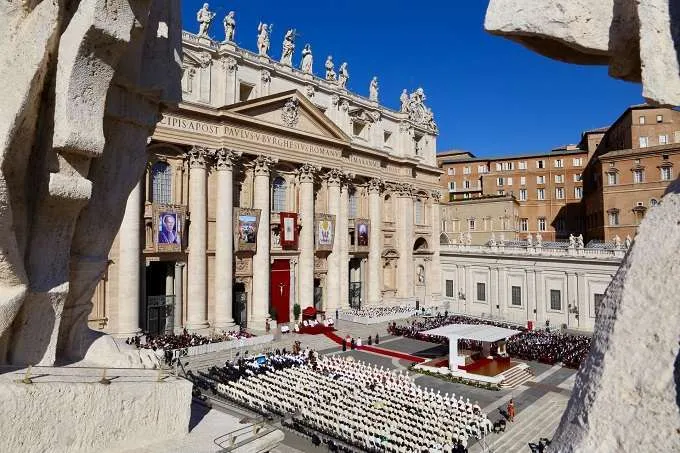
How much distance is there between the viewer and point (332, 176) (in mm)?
35562

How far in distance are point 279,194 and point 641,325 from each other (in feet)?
106

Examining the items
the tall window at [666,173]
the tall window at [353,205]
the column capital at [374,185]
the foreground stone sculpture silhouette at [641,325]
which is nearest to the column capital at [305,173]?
the tall window at [353,205]

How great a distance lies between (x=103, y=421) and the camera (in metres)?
4.51

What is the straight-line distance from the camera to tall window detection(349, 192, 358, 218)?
1550 inches

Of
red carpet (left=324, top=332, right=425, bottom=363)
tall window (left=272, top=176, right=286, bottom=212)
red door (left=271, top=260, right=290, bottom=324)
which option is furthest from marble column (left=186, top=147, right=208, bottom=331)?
red carpet (left=324, top=332, right=425, bottom=363)

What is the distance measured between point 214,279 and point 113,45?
83.0ft

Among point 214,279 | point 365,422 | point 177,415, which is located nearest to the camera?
point 177,415


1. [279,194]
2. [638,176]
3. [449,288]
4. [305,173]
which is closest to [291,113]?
[305,173]

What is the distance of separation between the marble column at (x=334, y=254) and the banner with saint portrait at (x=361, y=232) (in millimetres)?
2283

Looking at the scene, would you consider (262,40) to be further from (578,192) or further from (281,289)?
(578,192)

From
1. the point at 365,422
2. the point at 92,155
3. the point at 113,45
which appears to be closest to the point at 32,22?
the point at 113,45

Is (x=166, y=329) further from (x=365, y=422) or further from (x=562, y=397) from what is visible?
(x=562, y=397)

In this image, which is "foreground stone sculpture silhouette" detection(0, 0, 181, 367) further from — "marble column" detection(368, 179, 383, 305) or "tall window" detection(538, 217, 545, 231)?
"tall window" detection(538, 217, 545, 231)

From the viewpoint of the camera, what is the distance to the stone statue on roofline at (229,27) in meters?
29.1
